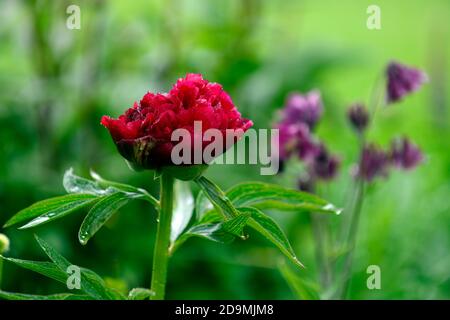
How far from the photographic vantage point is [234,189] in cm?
75

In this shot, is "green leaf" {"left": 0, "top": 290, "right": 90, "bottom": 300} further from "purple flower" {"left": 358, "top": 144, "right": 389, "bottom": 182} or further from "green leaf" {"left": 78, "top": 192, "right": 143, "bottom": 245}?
"purple flower" {"left": 358, "top": 144, "right": 389, "bottom": 182}

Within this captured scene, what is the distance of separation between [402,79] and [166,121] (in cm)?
47

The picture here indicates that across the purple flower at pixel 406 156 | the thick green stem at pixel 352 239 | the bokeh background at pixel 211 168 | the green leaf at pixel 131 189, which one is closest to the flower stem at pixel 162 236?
the green leaf at pixel 131 189

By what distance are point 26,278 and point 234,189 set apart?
80 centimetres

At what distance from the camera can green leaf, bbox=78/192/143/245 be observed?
0.66 m

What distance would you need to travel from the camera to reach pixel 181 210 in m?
0.83

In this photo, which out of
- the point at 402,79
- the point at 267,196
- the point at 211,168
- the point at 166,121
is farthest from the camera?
the point at 211,168

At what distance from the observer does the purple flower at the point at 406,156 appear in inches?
41.8

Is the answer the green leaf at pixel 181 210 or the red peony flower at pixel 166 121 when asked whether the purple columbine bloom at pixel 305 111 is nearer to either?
the green leaf at pixel 181 210

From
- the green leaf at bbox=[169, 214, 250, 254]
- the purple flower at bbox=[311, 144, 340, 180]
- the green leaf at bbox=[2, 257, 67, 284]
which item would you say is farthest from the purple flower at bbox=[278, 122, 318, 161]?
the green leaf at bbox=[2, 257, 67, 284]

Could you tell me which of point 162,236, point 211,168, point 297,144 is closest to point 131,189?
point 162,236

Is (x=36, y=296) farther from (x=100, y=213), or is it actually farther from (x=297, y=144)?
(x=297, y=144)
